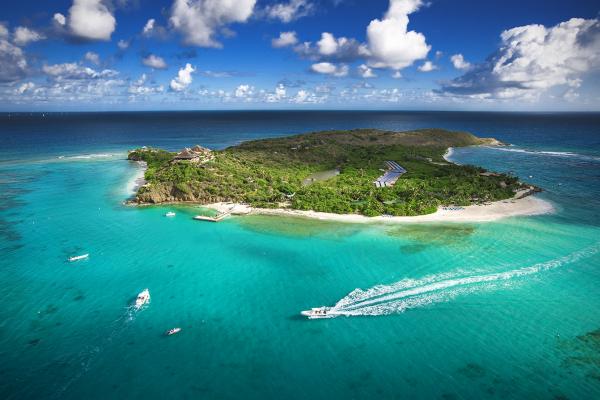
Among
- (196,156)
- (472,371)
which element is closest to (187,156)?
(196,156)

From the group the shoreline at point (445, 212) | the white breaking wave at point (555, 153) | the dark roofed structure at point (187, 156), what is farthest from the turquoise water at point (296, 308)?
the white breaking wave at point (555, 153)

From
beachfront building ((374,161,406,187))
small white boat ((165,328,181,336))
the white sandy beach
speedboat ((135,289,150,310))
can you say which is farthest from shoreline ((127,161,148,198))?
beachfront building ((374,161,406,187))

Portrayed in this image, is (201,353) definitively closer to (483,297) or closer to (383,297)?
(383,297)

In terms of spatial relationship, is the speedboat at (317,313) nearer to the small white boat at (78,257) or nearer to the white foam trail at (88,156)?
the small white boat at (78,257)

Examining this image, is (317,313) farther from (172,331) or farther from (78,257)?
(78,257)

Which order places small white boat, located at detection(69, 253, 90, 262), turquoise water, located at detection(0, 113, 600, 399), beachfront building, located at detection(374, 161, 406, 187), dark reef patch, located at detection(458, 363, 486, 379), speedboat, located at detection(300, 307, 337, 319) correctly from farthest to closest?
beachfront building, located at detection(374, 161, 406, 187) < small white boat, located at detection(69, 253, 90, 262) < speedboat, located at detection(300, 307, 337, 319) < dark reef patch, located at detection(458, 363, 486, 379) < turquoise water, located at detection(0, 113, 600, 399)

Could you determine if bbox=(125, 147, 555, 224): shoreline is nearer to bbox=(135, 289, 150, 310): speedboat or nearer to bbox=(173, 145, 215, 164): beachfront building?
bbox=(173, 145, 215, 164): beachfront building
